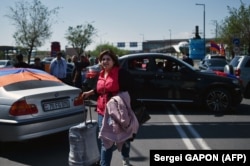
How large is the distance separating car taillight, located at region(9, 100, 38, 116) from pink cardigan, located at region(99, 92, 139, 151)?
1768 millimetres

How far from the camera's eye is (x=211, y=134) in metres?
7.71

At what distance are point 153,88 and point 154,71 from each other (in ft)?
1.58

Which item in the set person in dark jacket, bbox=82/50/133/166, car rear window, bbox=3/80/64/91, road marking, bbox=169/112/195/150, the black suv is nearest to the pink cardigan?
person in dark jacket, bbox=82/50/133/166

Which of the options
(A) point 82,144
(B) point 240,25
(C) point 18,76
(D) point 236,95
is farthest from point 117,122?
(B) point 240,25

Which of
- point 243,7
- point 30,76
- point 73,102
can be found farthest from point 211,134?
point 243,7

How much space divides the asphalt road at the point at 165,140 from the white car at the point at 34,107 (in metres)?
0.44

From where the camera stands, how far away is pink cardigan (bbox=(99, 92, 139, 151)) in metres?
4.66

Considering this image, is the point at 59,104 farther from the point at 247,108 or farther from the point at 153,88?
the point at 247,108

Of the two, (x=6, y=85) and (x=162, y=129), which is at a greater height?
(x=6, y=85)

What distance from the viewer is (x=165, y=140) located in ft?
23.7

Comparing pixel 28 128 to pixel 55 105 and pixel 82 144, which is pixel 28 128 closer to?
pixel 55 105

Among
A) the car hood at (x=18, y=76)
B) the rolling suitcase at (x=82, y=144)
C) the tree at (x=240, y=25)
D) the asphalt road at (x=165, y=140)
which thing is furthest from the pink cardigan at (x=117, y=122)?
the tree at (x=240, y=25)

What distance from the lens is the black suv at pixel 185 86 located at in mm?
10406

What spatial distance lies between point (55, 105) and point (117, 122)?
6.72 feet
